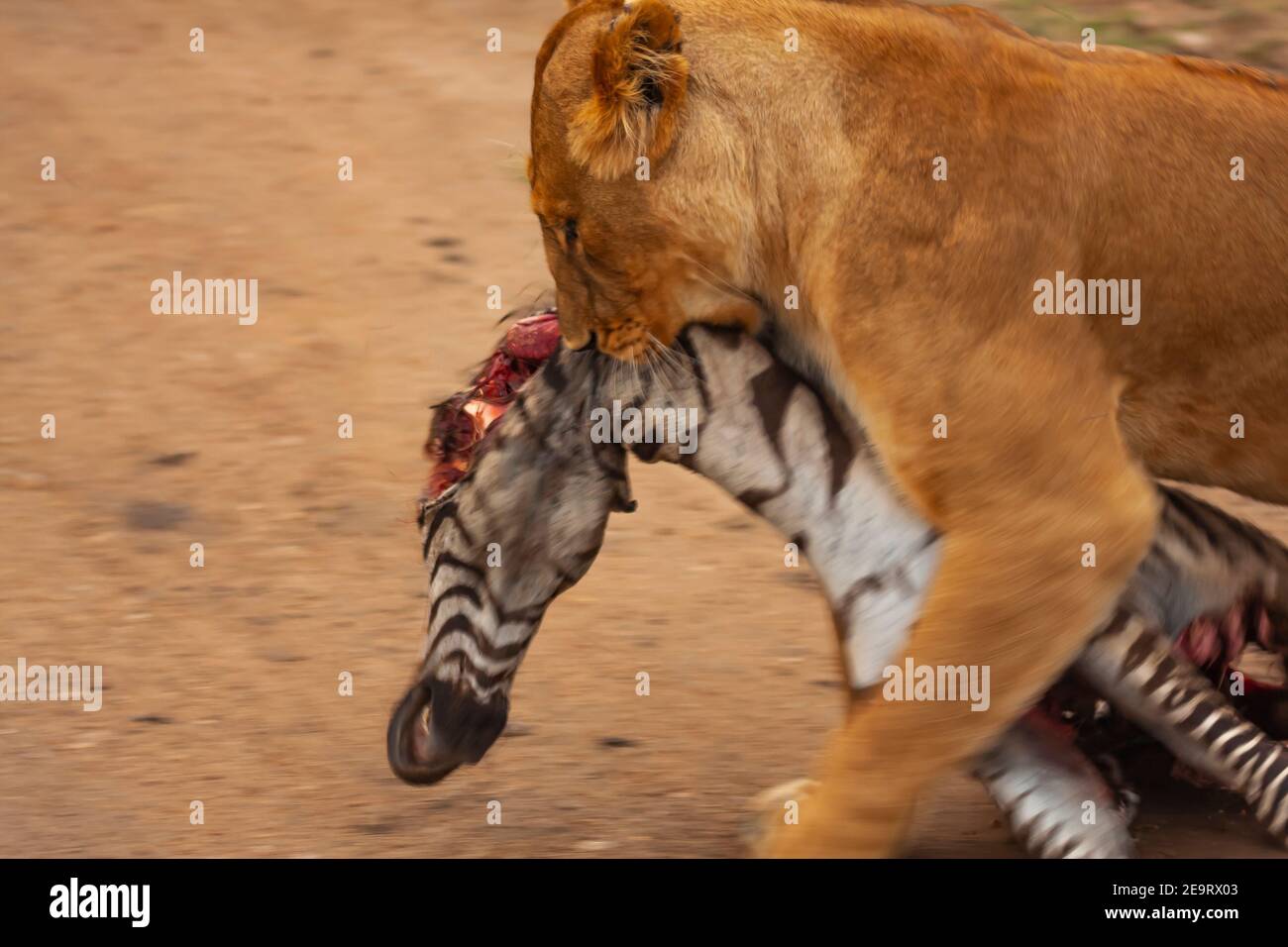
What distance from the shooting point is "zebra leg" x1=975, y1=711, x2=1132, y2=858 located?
411 centimetres

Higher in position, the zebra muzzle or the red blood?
the red blood

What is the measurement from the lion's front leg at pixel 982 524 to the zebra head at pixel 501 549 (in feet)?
2.34

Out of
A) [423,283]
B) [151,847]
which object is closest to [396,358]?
[423,283]

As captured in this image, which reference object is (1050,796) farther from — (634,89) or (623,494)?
(634,89)

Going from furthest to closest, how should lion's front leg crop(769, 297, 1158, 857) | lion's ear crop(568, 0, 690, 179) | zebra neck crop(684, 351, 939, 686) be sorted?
zebra neck crop(684, 351, 939, 686) → lion's ear crop(568, 0, 690, 179) → lion's front leg crop(769, 297, 1158, 857)

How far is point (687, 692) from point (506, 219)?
11.2 ft

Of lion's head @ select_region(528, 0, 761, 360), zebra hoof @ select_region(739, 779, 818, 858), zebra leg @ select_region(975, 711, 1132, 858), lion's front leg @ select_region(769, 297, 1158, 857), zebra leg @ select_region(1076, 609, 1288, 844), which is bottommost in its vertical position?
zebra hoof @ select_region(739, 779, 818, 858)

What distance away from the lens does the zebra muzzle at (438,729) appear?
448cm

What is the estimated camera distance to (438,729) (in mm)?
4484

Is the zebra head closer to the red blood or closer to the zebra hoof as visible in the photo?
the red blood

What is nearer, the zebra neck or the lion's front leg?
the lion's front leg

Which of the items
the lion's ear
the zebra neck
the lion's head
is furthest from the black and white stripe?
the lion's ear

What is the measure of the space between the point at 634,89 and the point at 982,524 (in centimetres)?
112

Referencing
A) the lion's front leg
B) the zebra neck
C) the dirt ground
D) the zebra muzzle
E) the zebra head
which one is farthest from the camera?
the dirt ground
